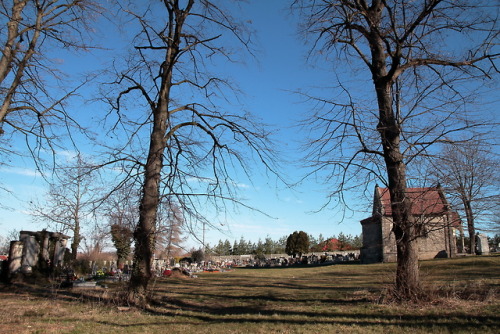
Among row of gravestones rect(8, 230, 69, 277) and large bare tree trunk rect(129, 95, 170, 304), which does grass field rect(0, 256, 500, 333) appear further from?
row of gravestones rect(8, 230, 69, 277)

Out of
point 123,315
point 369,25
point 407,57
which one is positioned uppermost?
point 369,25

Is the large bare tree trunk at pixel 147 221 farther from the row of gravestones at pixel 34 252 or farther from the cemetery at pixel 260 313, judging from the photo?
the row of gravestones at pixel 34 252

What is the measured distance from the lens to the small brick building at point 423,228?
328 inches

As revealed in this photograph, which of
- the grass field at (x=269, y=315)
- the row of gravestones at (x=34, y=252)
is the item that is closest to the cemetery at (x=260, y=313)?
the grass field at (x=269, y=315)

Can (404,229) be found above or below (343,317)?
above

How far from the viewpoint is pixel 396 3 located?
8.68 m

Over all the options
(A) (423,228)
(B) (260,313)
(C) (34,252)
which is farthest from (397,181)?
(C) (34,252)

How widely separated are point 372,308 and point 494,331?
8.01 ft

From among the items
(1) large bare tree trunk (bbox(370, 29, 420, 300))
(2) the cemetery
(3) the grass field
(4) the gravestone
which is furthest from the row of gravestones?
(1) large bare tree trunk (bbox(370, 29, 420, 300))

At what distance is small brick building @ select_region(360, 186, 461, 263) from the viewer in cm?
833

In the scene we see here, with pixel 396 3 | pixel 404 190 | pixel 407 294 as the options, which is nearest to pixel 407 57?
pixel 396 3

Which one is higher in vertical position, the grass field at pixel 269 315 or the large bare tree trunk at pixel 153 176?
the large bare tree trunk at pixel 153 176

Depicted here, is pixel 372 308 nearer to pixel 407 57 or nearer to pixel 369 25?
pixel 407 57

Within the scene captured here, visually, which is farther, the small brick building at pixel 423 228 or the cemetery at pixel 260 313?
the small brick building at pixel 423 228
